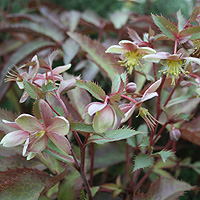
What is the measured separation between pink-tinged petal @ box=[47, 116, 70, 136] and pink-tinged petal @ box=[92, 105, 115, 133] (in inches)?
1.5

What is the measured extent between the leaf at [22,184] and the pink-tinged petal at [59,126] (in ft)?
0.47

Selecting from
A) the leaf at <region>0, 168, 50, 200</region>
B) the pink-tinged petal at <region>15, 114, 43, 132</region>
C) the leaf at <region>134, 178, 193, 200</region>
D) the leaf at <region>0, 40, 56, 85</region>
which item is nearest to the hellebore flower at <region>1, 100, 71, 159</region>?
the pink-tinged petal at <region>15, 114, 43, 132</region>

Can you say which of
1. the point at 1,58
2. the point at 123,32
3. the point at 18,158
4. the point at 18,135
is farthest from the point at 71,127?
the point at 1,58

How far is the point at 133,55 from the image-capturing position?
0.43 m

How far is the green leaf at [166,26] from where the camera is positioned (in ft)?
1.29

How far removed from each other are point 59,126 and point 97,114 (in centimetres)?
5

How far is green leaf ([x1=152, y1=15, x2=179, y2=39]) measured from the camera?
1.29 ft

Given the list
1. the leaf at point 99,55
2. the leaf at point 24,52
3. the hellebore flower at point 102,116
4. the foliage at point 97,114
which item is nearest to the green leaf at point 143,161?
the foliage at point 97,114

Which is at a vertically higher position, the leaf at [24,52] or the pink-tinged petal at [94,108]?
the pink-tinged petal at [94,108]

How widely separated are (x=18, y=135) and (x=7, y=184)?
0.38 feet

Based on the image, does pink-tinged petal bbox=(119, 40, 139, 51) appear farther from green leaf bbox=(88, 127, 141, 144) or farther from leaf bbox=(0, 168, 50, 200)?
leaf bbox=(0, 168, 50, 200)

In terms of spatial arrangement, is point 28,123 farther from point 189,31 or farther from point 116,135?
point 189,31

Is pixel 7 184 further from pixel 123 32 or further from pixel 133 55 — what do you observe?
pixel 123 32

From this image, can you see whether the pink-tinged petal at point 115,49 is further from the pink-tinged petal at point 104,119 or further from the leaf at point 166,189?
the leaf at point 166,189
